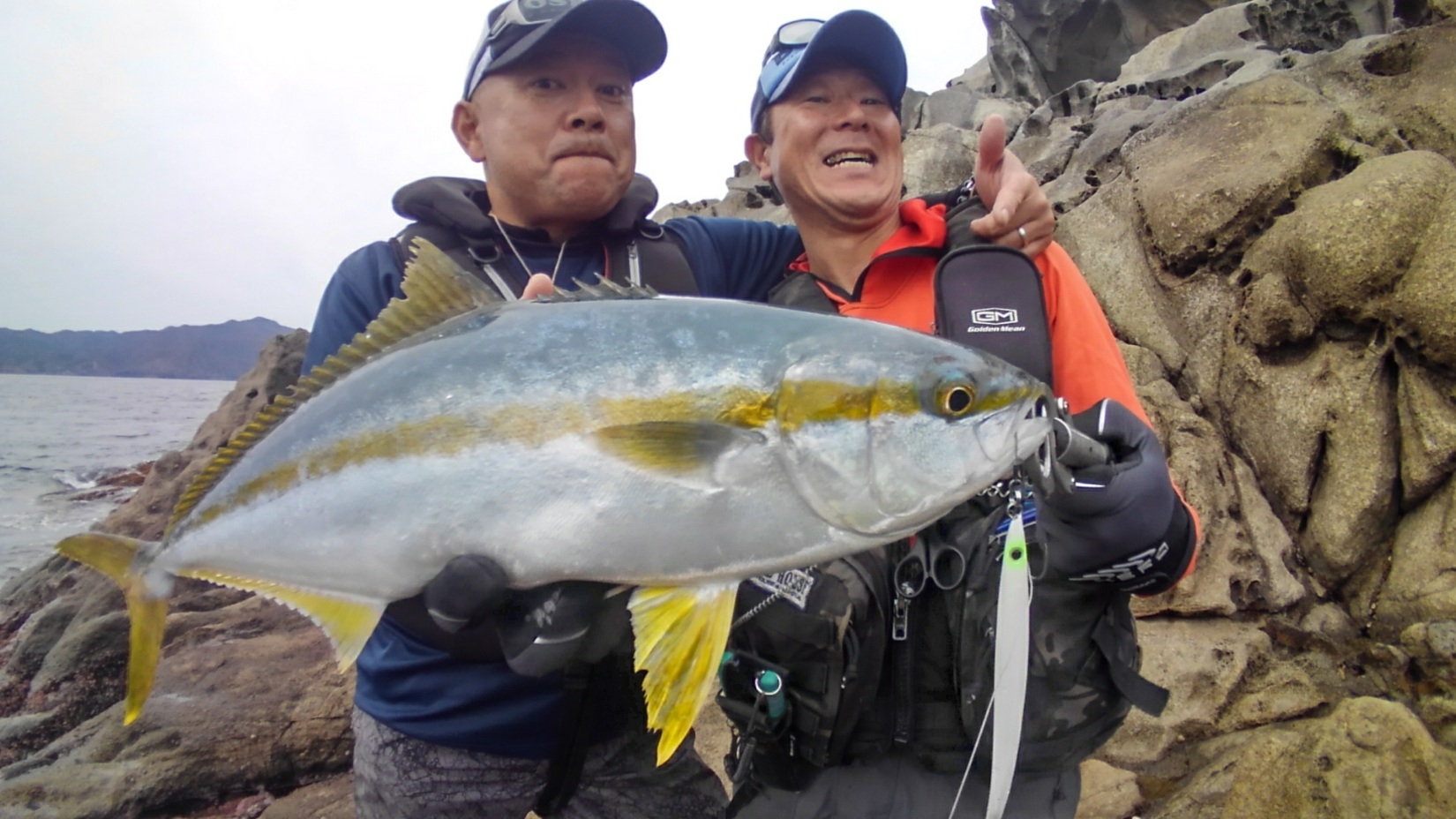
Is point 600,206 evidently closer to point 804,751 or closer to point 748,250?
point 748,250

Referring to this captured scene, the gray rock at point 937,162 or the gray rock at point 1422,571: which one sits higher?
the gray rock at point 937,162

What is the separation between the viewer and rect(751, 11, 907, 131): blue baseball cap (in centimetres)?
254

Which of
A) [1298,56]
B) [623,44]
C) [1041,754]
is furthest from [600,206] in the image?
[1298,56]

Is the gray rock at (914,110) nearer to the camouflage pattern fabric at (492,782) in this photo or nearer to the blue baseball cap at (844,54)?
the blue baseball cap at (844,54)

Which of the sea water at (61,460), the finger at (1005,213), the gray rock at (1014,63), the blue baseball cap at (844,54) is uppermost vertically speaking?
the gray rock at (1014,63)

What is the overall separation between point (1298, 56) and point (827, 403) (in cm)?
1136

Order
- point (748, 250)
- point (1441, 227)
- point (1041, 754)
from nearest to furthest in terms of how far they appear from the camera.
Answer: point (1041, 754) → point (748, 250) → point (1441, 227)

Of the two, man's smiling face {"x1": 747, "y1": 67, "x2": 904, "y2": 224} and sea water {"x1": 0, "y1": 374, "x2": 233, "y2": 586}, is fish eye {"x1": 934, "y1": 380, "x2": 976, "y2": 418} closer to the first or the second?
man's smiling face {"x1": 747, "y1": 67, "x2": 904, "y2": 224}

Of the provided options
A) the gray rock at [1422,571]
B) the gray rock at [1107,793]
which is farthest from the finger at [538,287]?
the gray rock at [1422,571]

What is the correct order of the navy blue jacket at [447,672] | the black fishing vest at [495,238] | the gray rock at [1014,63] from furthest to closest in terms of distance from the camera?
the gray rock at [1014,63]
the black fishing vest at [495,238]
the navy blue jacket at [447,672]

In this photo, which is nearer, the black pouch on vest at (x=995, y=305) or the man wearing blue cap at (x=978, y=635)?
the man wearing blue cap at (x=978, y=635)

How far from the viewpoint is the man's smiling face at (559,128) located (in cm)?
246

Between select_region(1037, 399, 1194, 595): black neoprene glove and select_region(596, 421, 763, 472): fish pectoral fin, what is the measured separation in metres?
0.76

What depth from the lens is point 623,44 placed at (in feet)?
8.51
